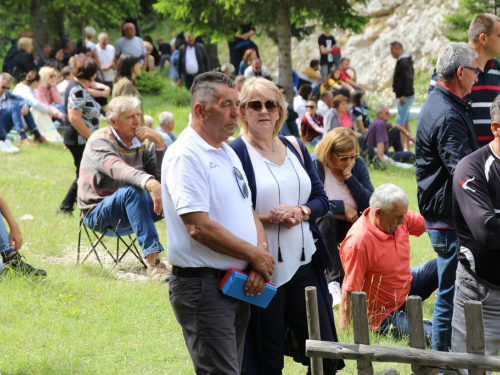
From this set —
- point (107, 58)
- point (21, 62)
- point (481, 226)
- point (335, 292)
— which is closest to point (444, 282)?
point (481, 226)

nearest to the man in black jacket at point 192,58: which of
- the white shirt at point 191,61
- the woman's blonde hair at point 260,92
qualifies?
the white shirt at point 191,61

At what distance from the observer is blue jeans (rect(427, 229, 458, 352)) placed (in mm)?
5152

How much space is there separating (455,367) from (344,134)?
313 centimetres

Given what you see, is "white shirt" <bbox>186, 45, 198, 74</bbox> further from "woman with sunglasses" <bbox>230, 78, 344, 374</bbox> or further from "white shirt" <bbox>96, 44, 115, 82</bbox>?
"woman with sunglasses" <bbox>230, 78, 344, 374</bbox>

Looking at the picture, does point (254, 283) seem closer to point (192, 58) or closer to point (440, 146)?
point (440, 146)

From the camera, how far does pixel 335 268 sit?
7016mm

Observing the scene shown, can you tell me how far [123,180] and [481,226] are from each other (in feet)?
12.2

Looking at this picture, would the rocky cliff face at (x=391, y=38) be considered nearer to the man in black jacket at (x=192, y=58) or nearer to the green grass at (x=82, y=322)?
the man in black jacket at (x=192, y=58)

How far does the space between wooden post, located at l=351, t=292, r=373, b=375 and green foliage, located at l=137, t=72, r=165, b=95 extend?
17.5 metres

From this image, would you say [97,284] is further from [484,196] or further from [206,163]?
[484,196]

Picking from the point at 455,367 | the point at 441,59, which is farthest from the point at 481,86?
the point at 455,367

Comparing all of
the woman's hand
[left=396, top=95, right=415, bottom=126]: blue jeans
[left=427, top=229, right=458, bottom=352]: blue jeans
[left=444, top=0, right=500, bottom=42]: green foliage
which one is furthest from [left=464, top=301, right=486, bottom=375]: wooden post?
[left=396, top=95, right=415, bottom=126]: blue jeans

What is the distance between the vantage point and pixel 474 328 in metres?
3.63

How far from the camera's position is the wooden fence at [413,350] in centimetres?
363
